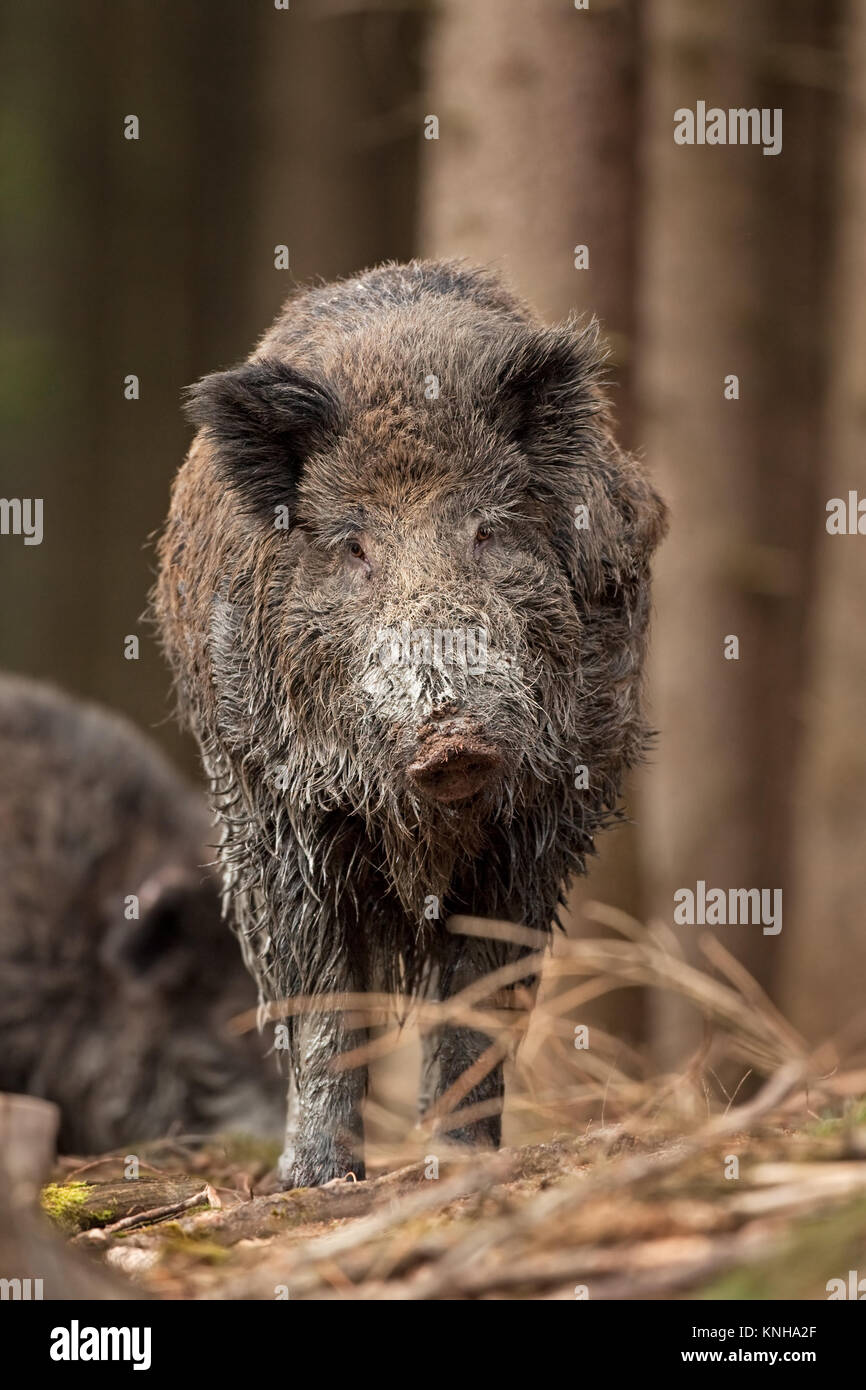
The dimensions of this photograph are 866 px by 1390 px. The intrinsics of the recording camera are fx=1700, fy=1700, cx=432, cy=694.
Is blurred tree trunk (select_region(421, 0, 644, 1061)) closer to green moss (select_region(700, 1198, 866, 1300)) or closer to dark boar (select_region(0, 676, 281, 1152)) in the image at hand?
dark boar (select_region(0, 676, 281, 1152))

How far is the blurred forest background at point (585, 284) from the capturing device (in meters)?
7.04

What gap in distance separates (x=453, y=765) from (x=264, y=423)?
1.11 meters

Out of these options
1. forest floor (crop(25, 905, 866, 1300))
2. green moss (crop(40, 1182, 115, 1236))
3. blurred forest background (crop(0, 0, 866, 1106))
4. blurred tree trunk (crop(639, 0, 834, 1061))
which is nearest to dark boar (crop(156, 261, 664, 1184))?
forest floor (crop(25, 905, 866, 1300))

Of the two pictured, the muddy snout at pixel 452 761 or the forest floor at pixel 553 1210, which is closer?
the forest floor at pixel 553 1210

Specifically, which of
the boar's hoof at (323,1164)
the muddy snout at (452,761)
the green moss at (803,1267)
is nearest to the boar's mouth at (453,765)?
the muddy snout at (452,761)

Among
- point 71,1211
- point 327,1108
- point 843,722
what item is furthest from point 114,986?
point 843,722

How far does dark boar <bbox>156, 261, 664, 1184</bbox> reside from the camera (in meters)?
4.19

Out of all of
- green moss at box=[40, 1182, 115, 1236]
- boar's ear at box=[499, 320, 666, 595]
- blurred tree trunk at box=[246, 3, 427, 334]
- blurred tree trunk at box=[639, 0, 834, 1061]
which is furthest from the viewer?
blurred tree trunk at box=[246, 3, 427, 334]

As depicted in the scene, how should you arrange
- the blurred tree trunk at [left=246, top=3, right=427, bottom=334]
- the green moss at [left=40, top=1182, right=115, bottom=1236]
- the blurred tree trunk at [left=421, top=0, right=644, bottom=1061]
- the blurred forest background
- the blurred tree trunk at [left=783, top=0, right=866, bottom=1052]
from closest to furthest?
the green moss at [left=40, top=1182, right=115, bottom=1236] < the blurred tree trunk at [left=421, top=0, right=644, bottom=1061] < the blurred forest background < the blurred tree trunk at [left=783, top=0, right=866, bottom=1052] < the blurred tree trunk at [left=246, top=3, right=427, bottom=334]

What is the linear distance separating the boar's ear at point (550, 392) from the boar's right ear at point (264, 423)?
0.46 metres

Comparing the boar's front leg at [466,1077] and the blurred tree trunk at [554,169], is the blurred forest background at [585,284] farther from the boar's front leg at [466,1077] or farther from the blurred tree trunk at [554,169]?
the boar's front leg at [466,1077]

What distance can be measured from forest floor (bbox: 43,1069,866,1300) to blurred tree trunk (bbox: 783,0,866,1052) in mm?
4623

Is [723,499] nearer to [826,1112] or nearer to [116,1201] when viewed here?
[826,1112]

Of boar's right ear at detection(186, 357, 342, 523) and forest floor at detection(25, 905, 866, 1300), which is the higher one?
boar's right ear at detection(186, 357, 342, 523)
